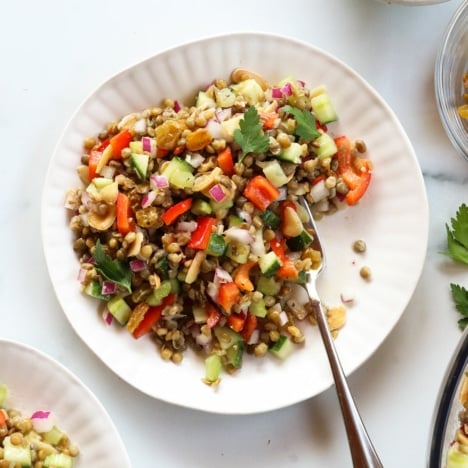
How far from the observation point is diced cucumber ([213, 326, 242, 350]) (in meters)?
2.30

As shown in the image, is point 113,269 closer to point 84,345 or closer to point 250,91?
point 84,345

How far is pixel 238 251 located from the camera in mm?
2197

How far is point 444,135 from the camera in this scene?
253 centimetres

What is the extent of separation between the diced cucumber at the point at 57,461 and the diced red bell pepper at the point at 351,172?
1119mm

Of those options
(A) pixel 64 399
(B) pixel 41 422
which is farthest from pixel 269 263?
(B) pixel 41 422

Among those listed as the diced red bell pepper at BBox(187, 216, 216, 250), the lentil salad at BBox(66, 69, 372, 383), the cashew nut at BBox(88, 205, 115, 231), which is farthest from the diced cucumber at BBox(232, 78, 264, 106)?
the cashew nut at BBox(88, 205, 115, 231)

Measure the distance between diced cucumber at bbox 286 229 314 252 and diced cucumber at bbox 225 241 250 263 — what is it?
171 millimetres

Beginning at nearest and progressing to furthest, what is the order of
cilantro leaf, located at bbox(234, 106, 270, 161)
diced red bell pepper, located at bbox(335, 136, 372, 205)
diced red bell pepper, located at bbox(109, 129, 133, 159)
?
1. cilantro leaf, located at bbox(234, 106, 270, 161)
2. diced red bell pepper, located at bbox(109, 129, 133, 159)
3. diced red bell pepper, located at bbox(335, 136, 372, 205)

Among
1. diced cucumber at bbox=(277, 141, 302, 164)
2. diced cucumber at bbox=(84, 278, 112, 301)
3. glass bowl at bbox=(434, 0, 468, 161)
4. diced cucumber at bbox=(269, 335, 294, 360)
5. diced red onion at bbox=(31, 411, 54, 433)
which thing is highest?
glass bowl at bbox=(434, 0, 468, 161)

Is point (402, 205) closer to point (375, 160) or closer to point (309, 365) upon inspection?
point (375, 160)

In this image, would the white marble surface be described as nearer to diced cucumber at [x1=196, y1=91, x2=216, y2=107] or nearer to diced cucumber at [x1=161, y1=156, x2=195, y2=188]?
diced cucumber at [x1=196, y1=91, x2=216, y2=107]

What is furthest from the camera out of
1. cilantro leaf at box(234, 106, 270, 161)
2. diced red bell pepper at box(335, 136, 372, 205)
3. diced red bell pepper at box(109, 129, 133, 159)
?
diced red bell pepper at box(335, 136, 372, 205)

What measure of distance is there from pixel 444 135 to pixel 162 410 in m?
1.24

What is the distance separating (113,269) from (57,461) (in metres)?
0.58
